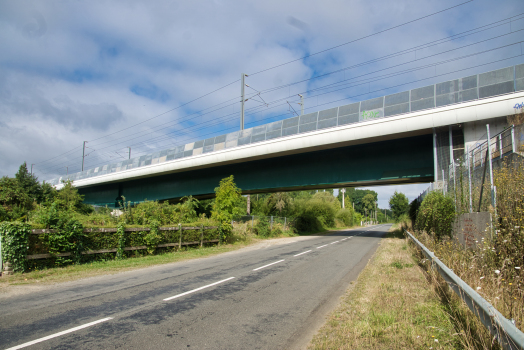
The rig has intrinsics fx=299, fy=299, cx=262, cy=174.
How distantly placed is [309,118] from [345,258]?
1251 centimetres

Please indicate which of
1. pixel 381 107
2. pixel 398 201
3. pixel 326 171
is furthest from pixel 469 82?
pixel 398 201

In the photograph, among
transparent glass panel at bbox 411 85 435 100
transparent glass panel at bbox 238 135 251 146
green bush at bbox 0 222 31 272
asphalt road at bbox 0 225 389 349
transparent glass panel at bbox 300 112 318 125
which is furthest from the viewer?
transparent glass panel at bbox 238 135 251 146

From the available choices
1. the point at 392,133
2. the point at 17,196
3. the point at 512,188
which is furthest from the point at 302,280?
the point at 17,196

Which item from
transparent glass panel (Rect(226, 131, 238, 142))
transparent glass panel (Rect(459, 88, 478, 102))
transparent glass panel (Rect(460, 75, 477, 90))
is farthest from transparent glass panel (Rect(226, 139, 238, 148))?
transparent glass panel (Rect(460, 75, 477, 90))

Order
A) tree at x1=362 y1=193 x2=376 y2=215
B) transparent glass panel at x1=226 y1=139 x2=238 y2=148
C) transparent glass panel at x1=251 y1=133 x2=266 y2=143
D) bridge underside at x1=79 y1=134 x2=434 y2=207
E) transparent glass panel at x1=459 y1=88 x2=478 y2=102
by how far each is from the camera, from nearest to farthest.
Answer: transparent glass panel at x1=459 y1=88 x2=478 y2=102 < bridge underside at x1=79 y1=134 x2=434 y2=207 < transparent glass panel at x1=251 y1=133 x2=266 y2=143 < transparent glass panel at x1=226 y1=139 x2=238 y2=148 < tree at x1=362 y1=193 x2=376 y2=215

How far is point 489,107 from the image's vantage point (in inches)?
625

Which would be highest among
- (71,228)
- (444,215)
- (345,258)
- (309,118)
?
(309,118)

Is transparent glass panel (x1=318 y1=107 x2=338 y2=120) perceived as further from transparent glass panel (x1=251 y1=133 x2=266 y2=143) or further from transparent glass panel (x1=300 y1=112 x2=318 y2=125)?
transparent glass panel (x1=251 y1=133 x2=266 y2=143)

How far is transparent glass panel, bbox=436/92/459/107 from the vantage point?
17336mm

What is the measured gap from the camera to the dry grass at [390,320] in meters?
4.18

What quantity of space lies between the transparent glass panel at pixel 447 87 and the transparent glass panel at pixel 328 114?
650cm

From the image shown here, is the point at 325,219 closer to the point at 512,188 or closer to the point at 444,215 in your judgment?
the point at 444,215

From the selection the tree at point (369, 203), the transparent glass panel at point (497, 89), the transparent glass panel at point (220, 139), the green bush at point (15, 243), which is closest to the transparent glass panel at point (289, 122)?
the transparent glass panel at point (220, 139)

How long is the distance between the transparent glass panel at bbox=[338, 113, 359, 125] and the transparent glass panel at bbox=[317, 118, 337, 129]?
0.44 metres
